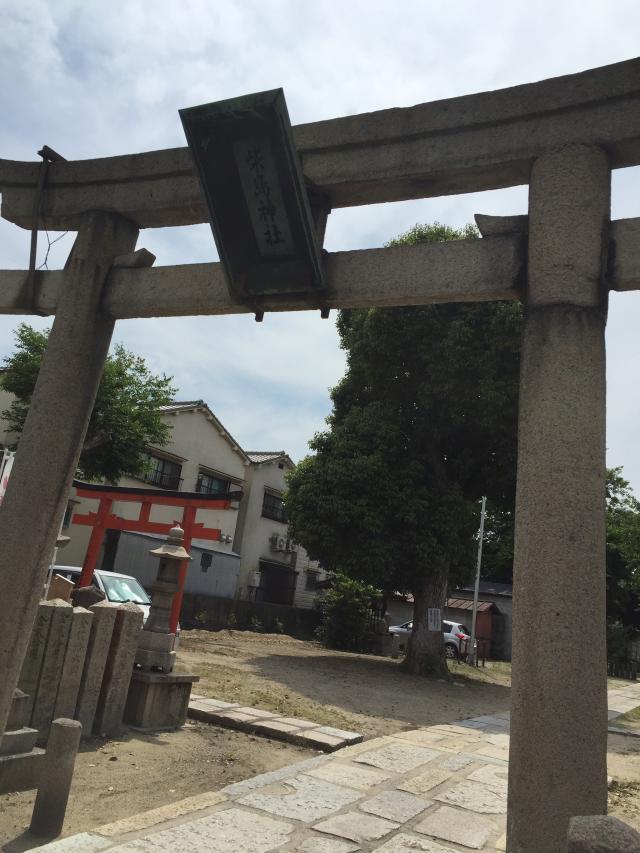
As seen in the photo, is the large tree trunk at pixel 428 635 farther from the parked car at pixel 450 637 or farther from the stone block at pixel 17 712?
the stone block at pixel 17 712

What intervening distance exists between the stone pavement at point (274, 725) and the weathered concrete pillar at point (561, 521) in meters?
4.49

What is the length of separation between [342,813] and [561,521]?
3.20 m

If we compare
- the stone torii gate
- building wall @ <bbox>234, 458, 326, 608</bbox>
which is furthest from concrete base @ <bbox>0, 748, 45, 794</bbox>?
building wall @ <bbox>234, 458, 326, 608</bbox>

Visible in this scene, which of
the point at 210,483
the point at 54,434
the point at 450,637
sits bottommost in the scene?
the point at 450,637

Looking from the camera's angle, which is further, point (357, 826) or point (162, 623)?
point (162, 623)

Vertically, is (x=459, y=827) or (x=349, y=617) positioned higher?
(x=349, y=617)

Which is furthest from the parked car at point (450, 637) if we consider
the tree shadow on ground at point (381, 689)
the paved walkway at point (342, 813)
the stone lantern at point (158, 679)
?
the stone lantern at point (158, 679)

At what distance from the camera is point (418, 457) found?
53.7 ft

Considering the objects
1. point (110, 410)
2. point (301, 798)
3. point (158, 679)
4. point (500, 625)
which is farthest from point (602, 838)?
point (500, 625)

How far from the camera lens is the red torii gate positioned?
12828 mm

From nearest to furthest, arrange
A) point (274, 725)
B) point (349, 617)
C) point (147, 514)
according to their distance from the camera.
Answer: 1. point (274, 725)
2. point (147, 514)
3. point (349, 617)

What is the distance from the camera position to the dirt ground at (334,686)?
9.75 meters

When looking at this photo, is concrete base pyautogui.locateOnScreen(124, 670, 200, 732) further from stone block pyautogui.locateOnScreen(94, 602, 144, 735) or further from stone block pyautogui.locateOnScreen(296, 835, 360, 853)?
stone block pyautogui.locateOnScreen(296, 835, 360, 853)

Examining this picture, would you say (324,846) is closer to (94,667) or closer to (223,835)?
(223,835)
